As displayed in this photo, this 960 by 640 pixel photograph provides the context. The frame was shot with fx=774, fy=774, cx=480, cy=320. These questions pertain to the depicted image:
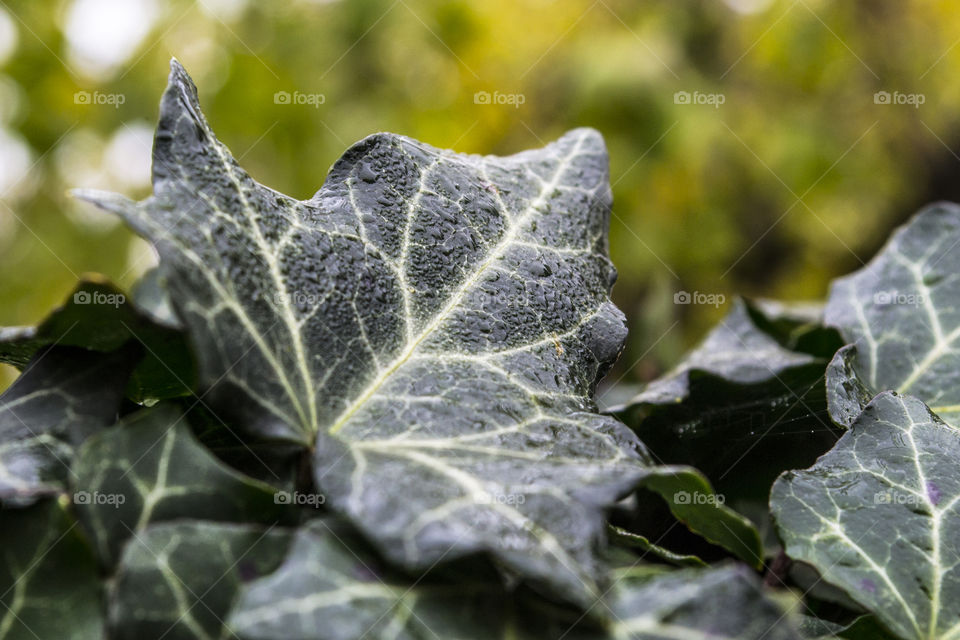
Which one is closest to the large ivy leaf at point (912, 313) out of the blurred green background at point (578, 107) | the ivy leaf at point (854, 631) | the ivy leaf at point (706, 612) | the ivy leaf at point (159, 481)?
the ivy leaf at point (854, 631)

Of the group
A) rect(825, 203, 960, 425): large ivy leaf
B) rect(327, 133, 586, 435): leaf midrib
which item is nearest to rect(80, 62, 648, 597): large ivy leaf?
rect(327, 133, 586, 435): leaf midrib

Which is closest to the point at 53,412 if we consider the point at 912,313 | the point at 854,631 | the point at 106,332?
the point at 106,332

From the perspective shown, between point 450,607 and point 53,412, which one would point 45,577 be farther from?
point 450,607

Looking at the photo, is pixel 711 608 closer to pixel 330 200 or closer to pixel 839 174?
pixel 330 200

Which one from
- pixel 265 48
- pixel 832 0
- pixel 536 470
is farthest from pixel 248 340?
pixel 832 0

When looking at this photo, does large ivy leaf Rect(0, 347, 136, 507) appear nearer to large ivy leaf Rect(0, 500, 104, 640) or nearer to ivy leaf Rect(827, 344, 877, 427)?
large ivy leaf Rect(0, 500, 104, 640)

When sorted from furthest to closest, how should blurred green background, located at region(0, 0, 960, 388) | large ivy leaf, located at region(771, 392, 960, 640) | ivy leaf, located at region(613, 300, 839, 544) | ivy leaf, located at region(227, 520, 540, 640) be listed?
blurred green background, located at region(0, 0, 960, 388) → ivy leaf, located at region(613, 300, 839, 544) → large ivy leaf, located at region(771, 392, 960, 640) → ivy leaf, located at region(227, 520, 540, 640)
